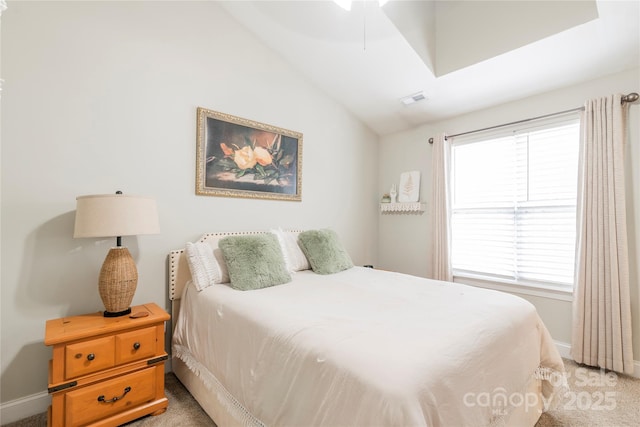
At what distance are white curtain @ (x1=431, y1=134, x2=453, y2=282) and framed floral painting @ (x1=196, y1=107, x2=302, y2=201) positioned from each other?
1.51m

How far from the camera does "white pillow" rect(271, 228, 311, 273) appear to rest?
2.56 metres

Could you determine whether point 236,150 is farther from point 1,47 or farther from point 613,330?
point 613,330

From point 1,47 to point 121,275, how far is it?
4.85ft

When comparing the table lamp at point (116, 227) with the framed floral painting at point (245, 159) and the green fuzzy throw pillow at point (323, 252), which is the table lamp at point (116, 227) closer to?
the framed floral painting at point (245, 159)

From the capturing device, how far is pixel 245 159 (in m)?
2.70

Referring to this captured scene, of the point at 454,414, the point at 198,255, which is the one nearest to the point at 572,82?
the point at 454,414

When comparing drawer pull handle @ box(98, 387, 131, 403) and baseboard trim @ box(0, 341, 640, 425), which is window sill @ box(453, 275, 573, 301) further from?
baseboard trim @ box(0, 341, 640, 425)

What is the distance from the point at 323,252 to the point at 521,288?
192cm

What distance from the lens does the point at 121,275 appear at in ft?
5.68

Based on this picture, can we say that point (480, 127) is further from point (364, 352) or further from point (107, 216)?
point (107, 216)

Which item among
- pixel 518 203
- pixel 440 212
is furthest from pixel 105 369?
pixel 518 203

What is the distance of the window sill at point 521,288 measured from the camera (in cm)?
252

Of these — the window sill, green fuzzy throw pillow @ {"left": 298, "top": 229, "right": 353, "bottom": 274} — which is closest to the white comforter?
green fuzzy throw pillow @ {"left": 298, "top": 229, "right": 353, "bottom": 274}

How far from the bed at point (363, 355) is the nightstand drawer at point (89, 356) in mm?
445
